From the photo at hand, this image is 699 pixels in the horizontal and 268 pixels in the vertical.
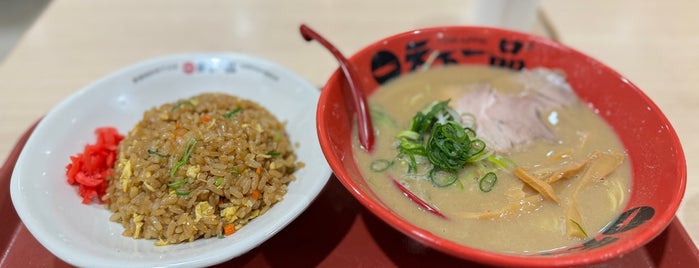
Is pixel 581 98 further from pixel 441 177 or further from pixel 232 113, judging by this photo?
pixel 232 113

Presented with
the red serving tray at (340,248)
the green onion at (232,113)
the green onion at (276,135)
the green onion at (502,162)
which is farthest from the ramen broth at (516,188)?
the green onion at (232,113)

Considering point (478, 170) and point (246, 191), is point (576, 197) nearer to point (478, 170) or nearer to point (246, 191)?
point (478, 170)

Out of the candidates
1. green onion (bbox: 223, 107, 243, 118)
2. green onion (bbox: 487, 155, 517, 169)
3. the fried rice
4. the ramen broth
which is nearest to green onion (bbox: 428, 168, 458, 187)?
the ramen broth

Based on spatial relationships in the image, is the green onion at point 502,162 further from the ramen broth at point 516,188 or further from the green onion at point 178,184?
the green onion at point 178,184

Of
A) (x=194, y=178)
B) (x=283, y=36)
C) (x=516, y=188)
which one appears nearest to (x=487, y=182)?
(x=516, y=188)

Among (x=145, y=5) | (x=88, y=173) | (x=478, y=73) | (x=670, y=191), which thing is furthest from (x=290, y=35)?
(x=670, y=191)
